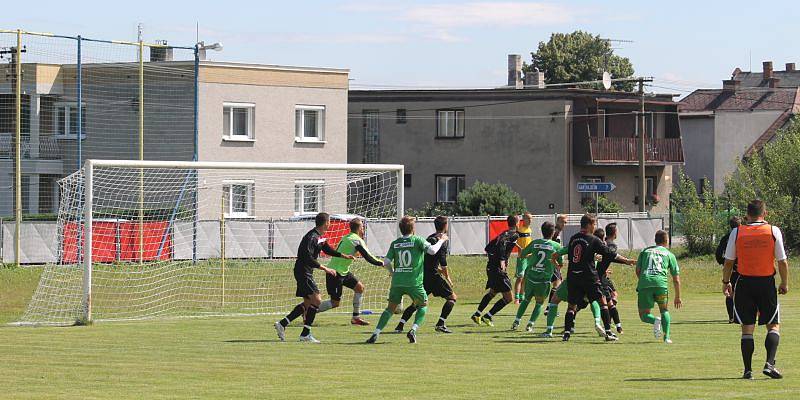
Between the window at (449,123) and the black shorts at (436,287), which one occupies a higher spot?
the window at (449,123)

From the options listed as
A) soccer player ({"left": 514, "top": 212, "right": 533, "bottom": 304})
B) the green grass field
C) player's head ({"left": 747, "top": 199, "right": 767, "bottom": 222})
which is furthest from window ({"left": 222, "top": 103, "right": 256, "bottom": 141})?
player's head ({"left": 747, "top": 199, "right": 767, "bottom": 222})

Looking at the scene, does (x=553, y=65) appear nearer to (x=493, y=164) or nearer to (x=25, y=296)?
(x=493, y=164)

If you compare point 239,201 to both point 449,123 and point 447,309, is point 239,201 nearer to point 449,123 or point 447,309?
point 447,309

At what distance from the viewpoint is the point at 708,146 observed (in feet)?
273

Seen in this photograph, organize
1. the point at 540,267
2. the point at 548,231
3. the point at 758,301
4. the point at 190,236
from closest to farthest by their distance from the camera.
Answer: the point at 758,301
the point at 548,231
the point at 540,267
the point at 190,236

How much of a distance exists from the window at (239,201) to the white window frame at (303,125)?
14.0 m

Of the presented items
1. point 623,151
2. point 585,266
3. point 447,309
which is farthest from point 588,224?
point 623,151

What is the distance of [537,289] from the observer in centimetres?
2053

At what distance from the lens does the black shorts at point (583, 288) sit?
19.0 meters

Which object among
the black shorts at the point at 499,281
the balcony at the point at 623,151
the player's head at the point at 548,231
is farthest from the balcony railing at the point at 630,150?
the player's head at the point at 548,231

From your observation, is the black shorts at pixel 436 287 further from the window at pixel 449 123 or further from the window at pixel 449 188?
the window at pixel 449 123

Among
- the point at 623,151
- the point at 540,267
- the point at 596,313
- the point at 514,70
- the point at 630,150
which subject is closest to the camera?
the point at 596,313

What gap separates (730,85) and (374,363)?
257 feet

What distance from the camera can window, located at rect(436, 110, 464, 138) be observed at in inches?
2662
